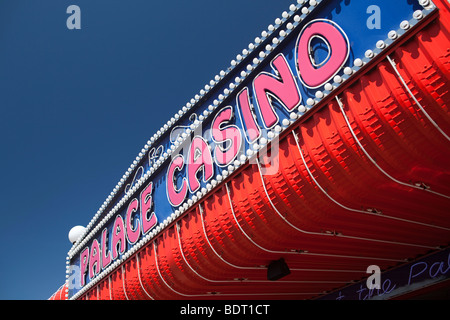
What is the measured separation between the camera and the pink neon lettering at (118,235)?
25.2 ft

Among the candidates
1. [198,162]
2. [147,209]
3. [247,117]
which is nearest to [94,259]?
[147,209]

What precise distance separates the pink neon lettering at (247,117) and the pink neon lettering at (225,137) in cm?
16

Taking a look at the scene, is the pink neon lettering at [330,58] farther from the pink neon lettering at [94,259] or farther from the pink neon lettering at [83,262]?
the pink neon lettering at [83,262]

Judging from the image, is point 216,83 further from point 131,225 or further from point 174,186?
point 131,225

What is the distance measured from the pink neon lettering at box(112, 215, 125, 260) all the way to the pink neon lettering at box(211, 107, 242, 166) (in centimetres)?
329

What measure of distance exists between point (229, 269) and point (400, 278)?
287cm

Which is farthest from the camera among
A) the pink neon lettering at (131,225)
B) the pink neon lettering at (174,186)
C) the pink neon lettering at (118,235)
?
the pink neon lettering at (118,235)

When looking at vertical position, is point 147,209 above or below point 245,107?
below

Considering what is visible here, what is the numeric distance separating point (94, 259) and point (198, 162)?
181 inches

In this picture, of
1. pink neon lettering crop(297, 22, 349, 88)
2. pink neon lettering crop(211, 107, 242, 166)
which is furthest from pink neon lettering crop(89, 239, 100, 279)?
pink neon lettering crop(297, 22, 349, 88)

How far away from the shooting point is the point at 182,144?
6180mm

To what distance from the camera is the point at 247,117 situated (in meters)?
5.02

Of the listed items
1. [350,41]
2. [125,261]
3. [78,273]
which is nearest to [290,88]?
[350,41]

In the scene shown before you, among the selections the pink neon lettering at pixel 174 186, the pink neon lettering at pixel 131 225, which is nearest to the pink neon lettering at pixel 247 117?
the pink neon lettering at pixel 174 186
